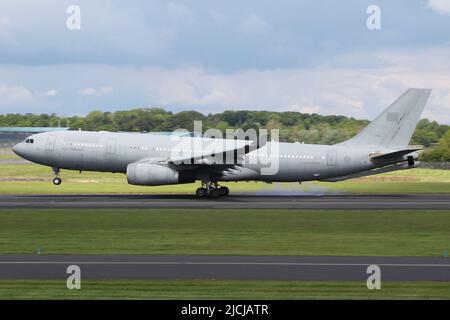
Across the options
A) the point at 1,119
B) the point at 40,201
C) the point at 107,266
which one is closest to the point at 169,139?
the point at 40,201

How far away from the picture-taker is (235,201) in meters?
49.4

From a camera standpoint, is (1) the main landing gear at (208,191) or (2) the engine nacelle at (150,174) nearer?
(2) the engine nacelle at (150,174)

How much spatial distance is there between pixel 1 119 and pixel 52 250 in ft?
484

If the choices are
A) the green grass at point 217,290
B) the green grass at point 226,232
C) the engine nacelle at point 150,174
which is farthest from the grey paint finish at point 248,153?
the green grass at point 217,290

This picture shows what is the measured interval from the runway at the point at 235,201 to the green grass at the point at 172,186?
5346 mm

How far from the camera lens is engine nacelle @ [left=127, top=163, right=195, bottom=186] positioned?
163ft

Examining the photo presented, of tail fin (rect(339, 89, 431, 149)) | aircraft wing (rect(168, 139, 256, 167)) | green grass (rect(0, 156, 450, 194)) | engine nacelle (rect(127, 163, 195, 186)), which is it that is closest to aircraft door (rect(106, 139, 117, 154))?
engine nacelle (rect(127, 163, 195, 186))

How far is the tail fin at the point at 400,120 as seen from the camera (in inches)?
2099

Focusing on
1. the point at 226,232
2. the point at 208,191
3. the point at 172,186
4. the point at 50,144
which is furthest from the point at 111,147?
the point at 226,232

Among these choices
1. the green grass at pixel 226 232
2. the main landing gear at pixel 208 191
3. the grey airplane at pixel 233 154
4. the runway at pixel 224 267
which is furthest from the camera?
the main landing gear at pixel 208 191

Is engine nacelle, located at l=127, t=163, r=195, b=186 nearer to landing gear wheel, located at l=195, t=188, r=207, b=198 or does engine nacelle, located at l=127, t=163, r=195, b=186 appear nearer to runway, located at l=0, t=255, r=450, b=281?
landing gear wheel, located at l=195, t=188, r=207, b=198

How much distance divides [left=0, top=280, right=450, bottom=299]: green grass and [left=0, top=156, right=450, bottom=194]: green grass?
37.1m

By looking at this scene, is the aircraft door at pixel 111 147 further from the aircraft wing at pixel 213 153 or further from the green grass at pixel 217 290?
the green grass at pixel 217 290
